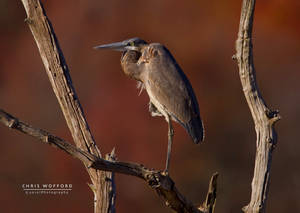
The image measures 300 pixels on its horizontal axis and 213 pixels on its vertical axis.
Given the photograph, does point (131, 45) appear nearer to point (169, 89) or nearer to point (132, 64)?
point (132, 64)

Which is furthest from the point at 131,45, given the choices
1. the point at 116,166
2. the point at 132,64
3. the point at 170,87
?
the point at 116,166

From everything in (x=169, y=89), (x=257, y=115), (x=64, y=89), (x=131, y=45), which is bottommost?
(x=257, y=115)

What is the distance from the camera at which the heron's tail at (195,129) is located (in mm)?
2441

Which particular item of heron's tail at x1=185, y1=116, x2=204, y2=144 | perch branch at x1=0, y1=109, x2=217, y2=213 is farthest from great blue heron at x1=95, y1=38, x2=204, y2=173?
perch branch at x1=0, y1=109, x2=217, y2=213

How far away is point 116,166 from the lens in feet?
6.08

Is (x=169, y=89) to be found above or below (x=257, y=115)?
above

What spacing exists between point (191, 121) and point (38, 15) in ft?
3.21

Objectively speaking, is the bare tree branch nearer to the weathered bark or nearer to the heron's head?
the heron's head

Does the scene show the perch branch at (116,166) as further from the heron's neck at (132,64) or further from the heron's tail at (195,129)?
the heron's neck at (132,64)

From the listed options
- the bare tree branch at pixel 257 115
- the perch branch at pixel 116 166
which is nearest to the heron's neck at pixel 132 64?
the bare tree branch at pixel 257 115

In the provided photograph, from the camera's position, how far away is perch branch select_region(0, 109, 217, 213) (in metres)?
1.82

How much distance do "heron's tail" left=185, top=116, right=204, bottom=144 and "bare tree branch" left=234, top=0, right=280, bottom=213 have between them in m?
0.37

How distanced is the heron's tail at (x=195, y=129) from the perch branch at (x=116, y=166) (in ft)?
1.36

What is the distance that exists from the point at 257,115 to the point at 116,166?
28.1 inches
